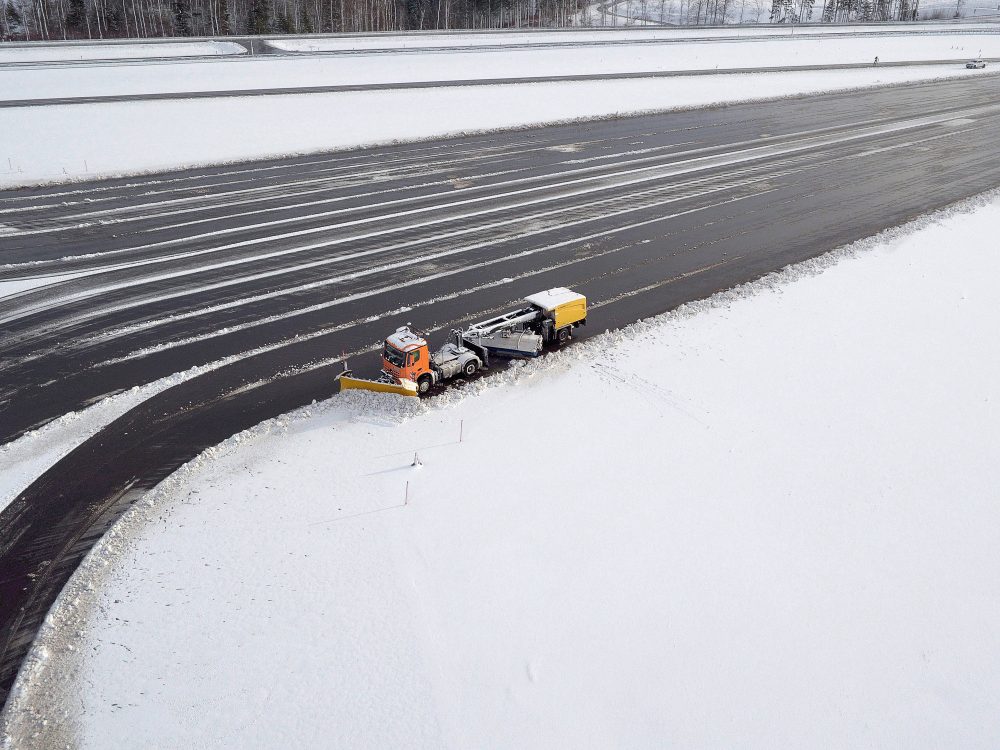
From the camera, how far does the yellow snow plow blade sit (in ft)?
68.8

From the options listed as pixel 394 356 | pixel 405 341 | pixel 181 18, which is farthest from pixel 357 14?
pixel 394 356

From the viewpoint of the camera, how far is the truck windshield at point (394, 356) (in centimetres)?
2081

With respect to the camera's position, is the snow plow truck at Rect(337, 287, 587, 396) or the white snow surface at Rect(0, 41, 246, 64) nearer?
the snow plow truck at Rect(337, 287, 587, 396)

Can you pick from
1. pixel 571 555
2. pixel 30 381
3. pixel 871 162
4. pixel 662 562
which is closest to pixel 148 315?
pixel 30 381

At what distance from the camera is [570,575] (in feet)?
50.9

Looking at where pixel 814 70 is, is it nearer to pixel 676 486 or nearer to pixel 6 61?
pixel 676 486

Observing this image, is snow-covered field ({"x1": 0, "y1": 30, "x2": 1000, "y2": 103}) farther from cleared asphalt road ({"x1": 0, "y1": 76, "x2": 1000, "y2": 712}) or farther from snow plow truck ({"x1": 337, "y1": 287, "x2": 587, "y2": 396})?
snow plow truck ({"x1": 337, "y1": 287, "x2": 587, "y2": 396})

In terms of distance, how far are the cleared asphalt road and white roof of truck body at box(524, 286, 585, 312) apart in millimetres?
1793

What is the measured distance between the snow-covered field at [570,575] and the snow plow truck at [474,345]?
726 mm

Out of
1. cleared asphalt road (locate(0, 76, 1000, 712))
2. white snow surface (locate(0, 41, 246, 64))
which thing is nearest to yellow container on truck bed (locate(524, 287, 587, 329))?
cleared asphalt road (locate(0, 76, 1000, 712))

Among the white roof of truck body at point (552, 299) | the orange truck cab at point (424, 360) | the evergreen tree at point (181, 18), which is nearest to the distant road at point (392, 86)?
the evergreen tree at point (181, 18)

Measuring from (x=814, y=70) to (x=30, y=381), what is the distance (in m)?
86.1

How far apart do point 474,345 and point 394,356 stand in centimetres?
324

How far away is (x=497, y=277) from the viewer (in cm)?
2953
